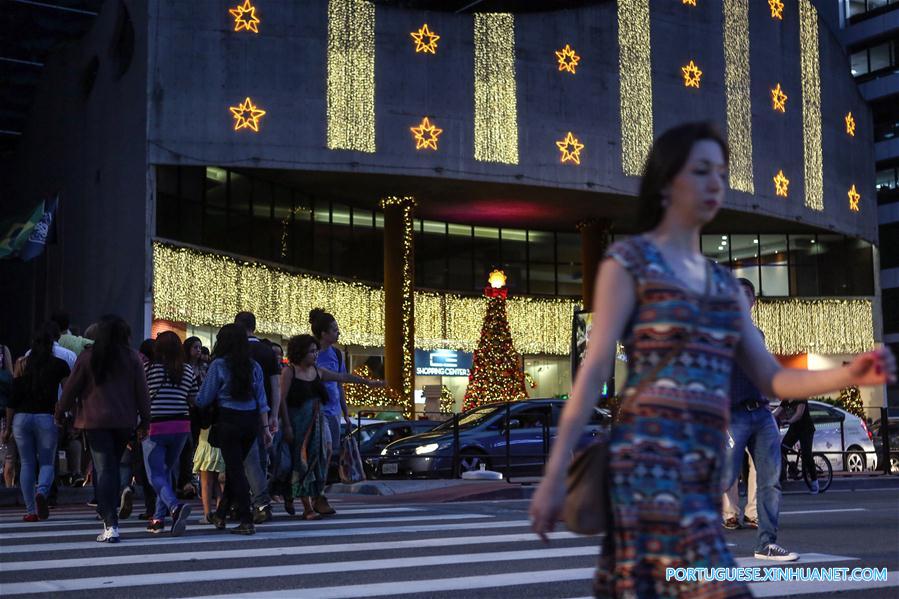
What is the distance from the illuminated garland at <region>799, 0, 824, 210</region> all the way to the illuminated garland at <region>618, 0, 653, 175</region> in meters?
8.22

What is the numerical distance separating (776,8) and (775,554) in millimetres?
39671

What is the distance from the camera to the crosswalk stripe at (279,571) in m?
7.86

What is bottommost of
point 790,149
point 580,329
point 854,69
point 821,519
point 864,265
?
point 821,519

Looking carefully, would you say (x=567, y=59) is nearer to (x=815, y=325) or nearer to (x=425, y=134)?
(x=425, y=134)

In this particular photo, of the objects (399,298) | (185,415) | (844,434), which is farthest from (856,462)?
(185,415)

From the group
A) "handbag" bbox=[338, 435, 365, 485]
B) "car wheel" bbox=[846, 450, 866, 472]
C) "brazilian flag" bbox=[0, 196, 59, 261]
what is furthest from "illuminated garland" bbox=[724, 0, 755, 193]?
"handbag" bbox=[338, 435, 365, 485]

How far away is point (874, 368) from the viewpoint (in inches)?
134

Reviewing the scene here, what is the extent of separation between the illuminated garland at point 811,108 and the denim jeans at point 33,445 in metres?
37.1

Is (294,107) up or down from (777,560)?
up

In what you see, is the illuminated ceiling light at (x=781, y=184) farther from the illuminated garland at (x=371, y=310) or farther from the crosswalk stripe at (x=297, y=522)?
the crosswalk stripe at (x=297, y=522)

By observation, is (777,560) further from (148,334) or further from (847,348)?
(847,348)

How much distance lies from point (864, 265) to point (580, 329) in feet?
109

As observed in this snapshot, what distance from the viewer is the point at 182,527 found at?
1110 centimetres

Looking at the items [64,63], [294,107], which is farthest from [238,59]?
[64,63]
